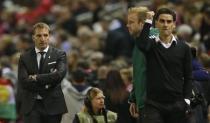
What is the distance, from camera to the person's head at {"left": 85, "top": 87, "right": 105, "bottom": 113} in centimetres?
1292

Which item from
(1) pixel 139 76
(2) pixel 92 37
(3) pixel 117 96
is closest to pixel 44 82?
(1) pixel 139 76

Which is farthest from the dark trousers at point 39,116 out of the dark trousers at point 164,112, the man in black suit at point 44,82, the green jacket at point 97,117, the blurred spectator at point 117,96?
the dark trousers at point 164,112

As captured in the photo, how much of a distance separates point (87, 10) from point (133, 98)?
43.7 ft

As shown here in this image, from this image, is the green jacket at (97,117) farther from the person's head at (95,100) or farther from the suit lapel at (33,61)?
the suit lapel at (33,61)

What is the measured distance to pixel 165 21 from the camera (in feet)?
35.9

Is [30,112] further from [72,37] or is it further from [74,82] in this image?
[72,37]

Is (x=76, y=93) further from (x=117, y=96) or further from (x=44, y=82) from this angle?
(x=44, y=82)

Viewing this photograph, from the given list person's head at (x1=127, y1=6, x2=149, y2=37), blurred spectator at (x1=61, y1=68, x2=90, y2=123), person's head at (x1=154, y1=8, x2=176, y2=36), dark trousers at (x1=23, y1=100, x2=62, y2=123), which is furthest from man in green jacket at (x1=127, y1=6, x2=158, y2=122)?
blurred spectator at (x1=61, y1=68, x2=90, y2=123)

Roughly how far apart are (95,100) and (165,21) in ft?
7.99

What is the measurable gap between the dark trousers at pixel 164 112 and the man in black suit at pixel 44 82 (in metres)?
1.75

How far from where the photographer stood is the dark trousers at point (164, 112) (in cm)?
1088

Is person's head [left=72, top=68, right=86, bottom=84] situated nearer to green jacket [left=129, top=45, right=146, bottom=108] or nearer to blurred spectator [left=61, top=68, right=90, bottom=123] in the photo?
blurred spectator [left=61, top=68, right=90, bottom=123]

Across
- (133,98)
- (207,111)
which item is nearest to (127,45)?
(207,111)

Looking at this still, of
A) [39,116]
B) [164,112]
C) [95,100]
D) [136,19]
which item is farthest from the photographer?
[95,100]
